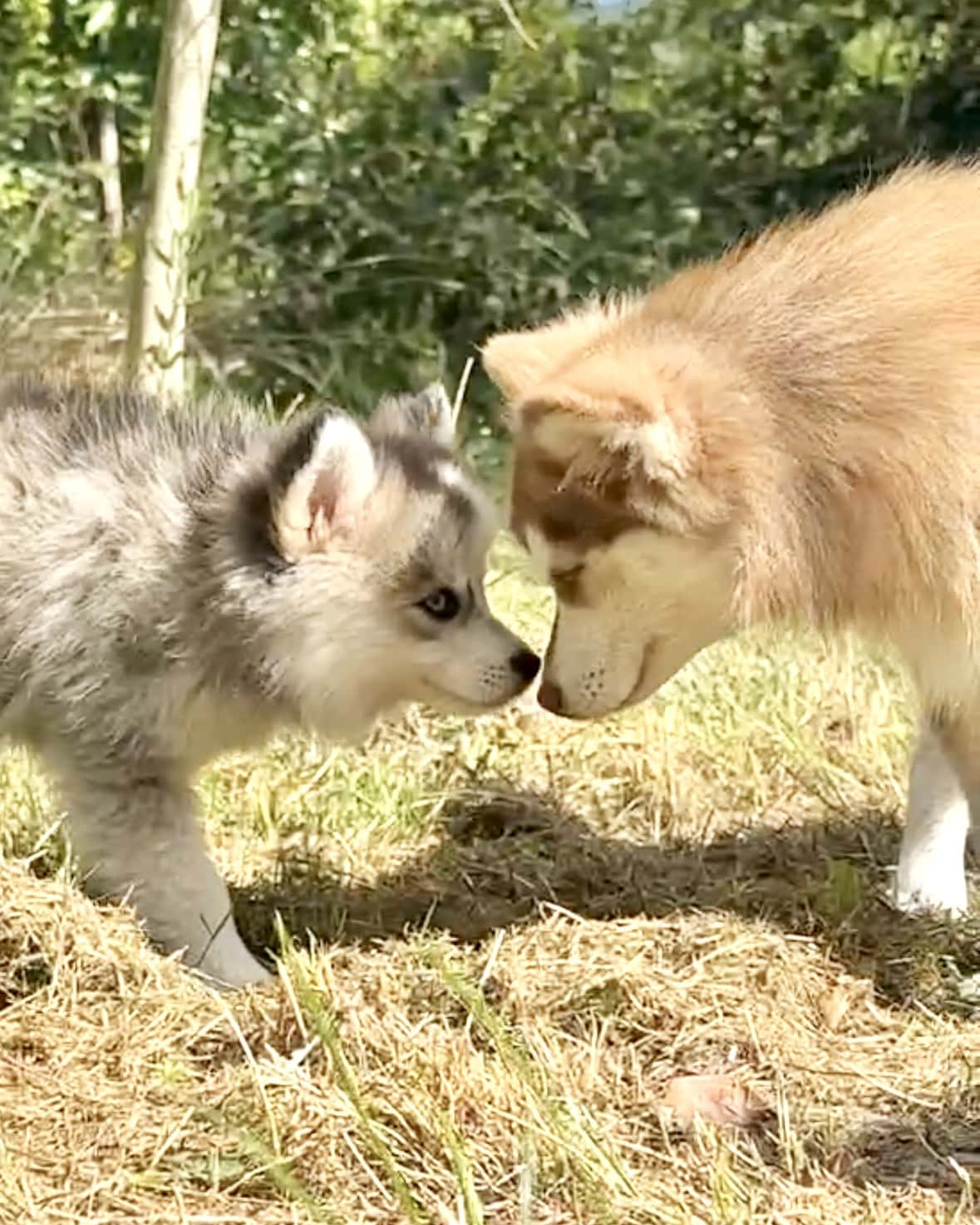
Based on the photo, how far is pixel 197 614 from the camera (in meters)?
4.05

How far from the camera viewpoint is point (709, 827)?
5082 mm

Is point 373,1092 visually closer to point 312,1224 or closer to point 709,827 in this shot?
point 312,1224

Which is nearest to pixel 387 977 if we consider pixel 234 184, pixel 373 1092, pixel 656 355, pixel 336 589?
pixel 373 1092

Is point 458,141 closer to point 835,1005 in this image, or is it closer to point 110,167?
point 110,167

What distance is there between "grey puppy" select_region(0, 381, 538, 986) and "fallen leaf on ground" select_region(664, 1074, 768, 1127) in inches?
38.1

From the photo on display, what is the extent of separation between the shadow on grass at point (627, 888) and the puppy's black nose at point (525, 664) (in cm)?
51

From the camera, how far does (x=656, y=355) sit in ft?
12.5

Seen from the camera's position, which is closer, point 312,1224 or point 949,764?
point 312,1224

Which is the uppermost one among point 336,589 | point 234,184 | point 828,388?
point 828,388

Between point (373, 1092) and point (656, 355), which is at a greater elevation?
point (656, 355)

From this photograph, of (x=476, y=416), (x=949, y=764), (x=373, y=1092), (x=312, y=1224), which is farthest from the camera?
(x=476, y=416)

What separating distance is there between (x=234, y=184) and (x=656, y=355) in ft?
21.1

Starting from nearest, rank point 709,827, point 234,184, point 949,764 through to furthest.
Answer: point 949,764 < point 709,827 < point 234,184

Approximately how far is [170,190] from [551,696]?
7.80 feet
